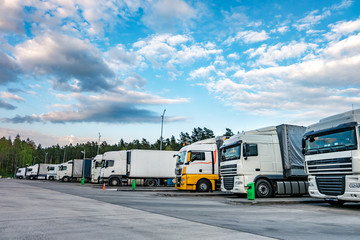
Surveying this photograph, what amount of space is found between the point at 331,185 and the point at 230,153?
17.5 ft

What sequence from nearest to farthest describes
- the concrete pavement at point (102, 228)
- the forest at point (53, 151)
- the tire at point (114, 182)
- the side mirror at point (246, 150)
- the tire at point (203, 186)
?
1. the concrete pavement at point (102, 228)
2. the side mirror at point (246, 150)
3. the tire at point (203, 186)
4. the tire at point (114, 182)
5. the forest at point (53, 151)

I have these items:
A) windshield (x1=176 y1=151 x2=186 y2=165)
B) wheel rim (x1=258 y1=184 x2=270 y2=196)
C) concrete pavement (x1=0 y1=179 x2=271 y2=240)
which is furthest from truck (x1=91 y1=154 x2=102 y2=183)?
concrete pavement (x1=0 y1=179 x2=271 y2=240)

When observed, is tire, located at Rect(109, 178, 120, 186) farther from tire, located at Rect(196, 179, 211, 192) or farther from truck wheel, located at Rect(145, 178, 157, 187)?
tire, located at Rect(196, 179, 211, 192)

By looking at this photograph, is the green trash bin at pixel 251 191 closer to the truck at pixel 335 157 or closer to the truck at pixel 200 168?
the truck at pixel 335 157

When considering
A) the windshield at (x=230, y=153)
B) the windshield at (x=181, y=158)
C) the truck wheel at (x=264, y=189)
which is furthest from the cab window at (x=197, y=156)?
the truck wheel at (x=264, y=189)

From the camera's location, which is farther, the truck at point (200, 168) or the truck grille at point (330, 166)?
the truck at point (200, 168)

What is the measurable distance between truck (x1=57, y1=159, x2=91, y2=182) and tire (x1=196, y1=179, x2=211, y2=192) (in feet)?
82.3

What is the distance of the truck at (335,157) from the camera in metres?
9.40

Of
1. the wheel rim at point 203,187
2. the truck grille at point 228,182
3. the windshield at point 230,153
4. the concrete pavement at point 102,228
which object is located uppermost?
the windshield at point 230,153

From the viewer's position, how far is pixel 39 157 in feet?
463

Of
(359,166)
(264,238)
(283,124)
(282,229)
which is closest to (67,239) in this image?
(264,238)

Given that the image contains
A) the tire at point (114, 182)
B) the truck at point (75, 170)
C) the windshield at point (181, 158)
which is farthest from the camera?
the truck at point (75, 170)

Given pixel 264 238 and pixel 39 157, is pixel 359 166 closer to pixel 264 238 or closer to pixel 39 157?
pixel 264 238

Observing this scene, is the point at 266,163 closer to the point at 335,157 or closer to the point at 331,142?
the point at 331,142
